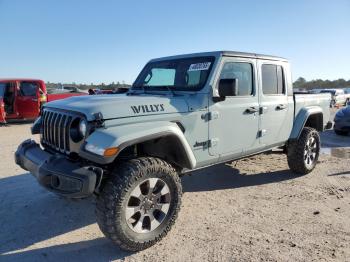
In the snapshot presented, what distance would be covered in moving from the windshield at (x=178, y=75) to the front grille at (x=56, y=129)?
141 centimetres

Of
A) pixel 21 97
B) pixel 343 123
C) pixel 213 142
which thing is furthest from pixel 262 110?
pixel 21 97

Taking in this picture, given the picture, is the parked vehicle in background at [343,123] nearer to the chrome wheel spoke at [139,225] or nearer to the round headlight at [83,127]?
the chrome wheel spoke at [139,225]

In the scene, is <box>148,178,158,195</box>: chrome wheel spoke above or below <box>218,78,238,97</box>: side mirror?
below

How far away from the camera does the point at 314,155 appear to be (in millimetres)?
6016

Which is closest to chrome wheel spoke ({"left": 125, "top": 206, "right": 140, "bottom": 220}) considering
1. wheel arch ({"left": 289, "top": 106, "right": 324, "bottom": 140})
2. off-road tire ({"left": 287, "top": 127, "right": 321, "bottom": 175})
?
wheel arch ({"left": 289, "top": 106, "right": 324, "bottom": 140})

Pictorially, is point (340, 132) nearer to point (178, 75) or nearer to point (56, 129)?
point (178, 75)

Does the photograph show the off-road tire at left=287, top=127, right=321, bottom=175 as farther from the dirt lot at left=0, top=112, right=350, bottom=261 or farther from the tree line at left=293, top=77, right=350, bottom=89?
the tree line at left=293, top=77, right=350, bottom=89

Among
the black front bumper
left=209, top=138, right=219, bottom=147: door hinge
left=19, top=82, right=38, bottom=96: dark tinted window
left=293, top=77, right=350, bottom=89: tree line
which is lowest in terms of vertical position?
the black front bumper

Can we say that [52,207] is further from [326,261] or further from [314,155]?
[314,155]

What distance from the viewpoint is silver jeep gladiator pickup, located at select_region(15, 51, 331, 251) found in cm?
304

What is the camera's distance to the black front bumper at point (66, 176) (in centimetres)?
292

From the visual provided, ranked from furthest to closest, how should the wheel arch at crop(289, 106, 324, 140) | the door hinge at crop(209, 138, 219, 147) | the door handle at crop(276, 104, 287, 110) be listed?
the wheel arch at crop(289, 106, 324, 140) → the door handle at crop(276, 104, 287, 110) → the door hinge at crop(209, 138, 219, 147)

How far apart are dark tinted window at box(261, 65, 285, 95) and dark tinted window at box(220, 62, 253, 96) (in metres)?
0.32

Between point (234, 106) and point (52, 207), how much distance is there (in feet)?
8.82
